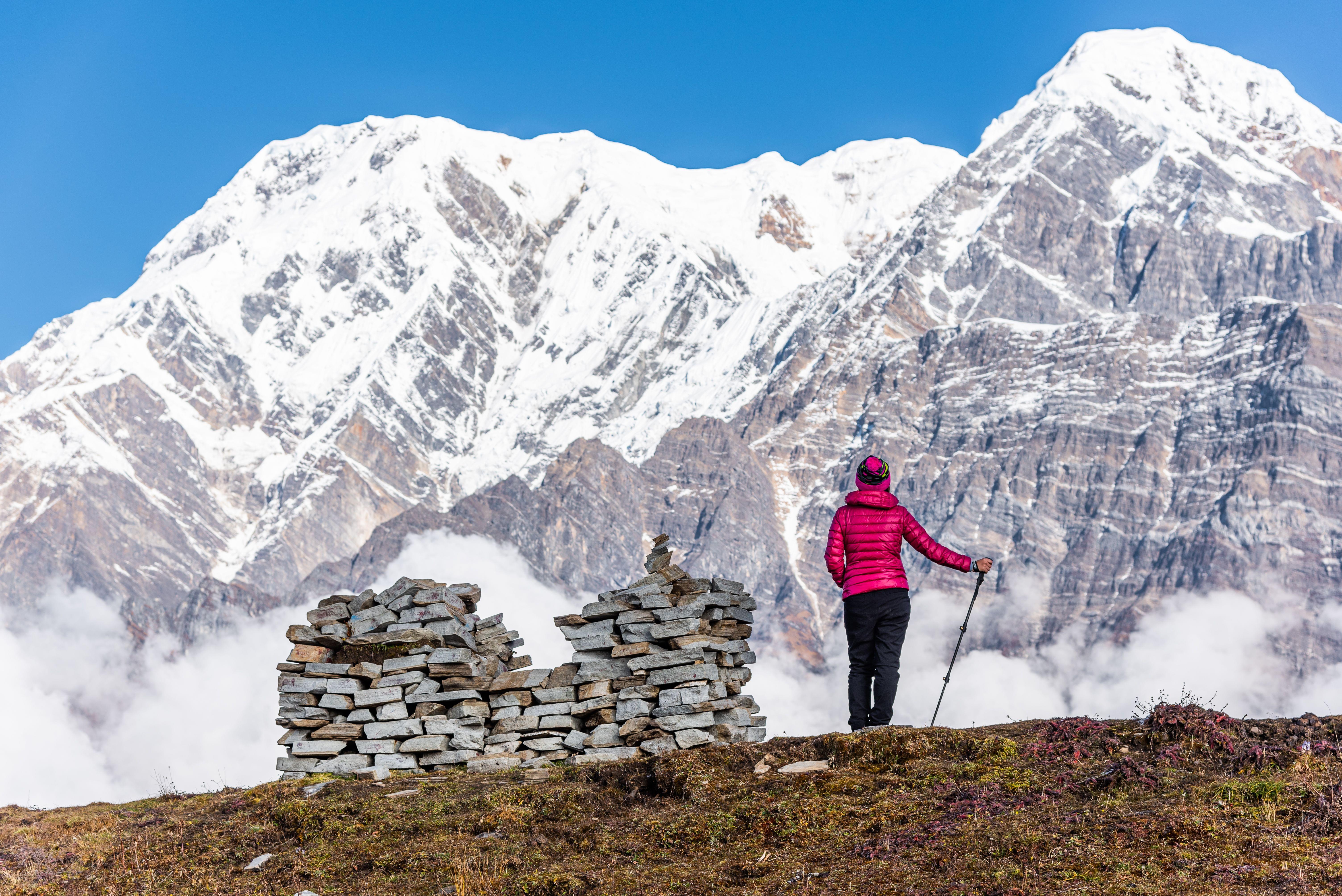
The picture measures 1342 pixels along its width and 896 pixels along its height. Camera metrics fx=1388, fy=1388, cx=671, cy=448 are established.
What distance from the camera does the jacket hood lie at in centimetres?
1662

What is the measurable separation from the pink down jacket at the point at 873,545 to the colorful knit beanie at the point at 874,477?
0.27ft

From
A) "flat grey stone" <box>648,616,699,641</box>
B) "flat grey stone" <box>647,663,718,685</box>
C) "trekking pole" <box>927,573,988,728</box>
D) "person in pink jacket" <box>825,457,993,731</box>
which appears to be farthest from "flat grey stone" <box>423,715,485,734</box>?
"trekking pole" <box>927,573,988,728</box>

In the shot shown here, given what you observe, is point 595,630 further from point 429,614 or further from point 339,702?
point 339,702

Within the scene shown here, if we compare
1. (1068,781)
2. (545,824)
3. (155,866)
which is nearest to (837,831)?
(1068,781)

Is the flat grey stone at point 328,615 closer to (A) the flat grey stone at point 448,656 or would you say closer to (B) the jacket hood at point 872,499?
(A) the flat grey stone at point 448,656

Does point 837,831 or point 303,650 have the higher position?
point 303,650

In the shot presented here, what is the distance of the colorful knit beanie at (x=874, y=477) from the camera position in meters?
16.5

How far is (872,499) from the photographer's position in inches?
654

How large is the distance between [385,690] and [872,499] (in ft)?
22.3

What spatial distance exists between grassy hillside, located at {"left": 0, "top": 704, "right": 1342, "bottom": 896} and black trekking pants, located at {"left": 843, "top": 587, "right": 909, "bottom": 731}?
1401 millimetres

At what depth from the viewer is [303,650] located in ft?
60.5

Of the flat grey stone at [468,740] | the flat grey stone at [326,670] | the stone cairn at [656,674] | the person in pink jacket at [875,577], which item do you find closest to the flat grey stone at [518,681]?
the stone cairn at [656,674]

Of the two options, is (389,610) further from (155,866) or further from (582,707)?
(155,866)

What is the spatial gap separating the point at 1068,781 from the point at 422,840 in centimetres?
607
